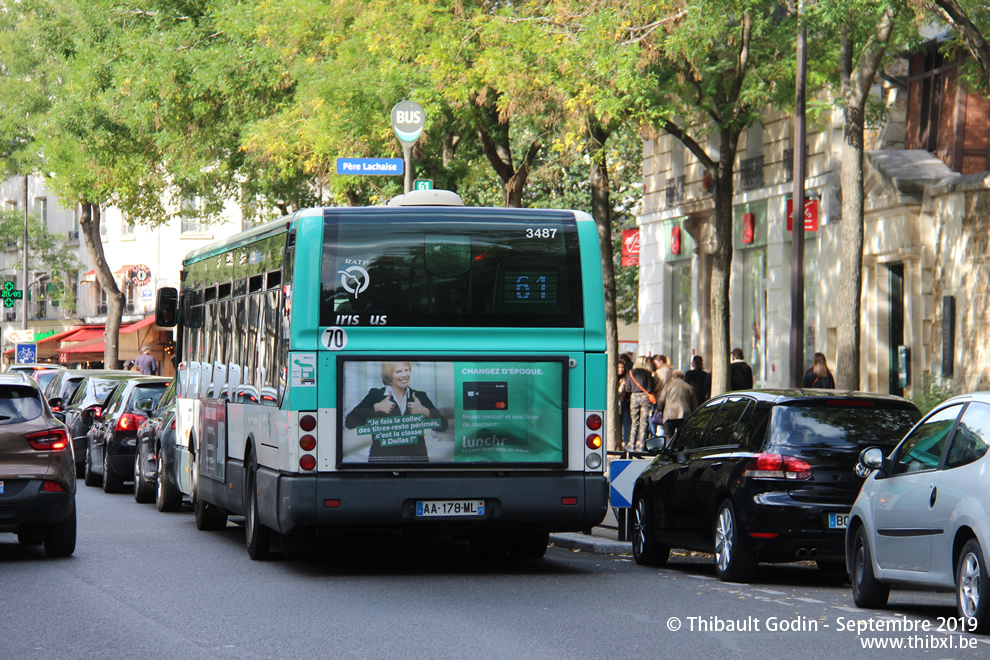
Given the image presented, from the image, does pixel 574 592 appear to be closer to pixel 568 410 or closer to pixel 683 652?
pixel 568 410

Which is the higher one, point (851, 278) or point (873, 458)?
point (851, 278)

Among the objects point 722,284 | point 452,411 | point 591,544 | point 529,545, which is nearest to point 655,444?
point 529,545

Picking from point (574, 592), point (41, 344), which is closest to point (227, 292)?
point (574, 592)

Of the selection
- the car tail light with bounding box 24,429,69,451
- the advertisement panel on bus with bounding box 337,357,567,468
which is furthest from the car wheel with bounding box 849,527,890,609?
the car tail light with bounding box 24,429,69,451

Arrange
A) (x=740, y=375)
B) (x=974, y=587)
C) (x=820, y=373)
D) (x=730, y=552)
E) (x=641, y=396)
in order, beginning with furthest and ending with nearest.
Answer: (x=641, y=396) → (x=740, y=375) → (x=820, y=373) → (x=730, y=552) → (x=974, y=587)

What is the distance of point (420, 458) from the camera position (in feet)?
40.4

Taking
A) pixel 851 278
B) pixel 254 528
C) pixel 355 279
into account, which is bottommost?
pixel 254 528

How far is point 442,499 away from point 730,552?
2244mm

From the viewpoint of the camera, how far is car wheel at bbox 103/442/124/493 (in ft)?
73.0

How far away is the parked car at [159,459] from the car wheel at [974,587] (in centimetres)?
1123

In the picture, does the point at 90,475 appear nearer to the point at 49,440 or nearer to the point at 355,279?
the point at 49,440

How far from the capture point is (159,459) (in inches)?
766

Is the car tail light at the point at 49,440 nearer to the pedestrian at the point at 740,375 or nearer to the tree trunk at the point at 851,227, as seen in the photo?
the tree trunk at the point at 851,227

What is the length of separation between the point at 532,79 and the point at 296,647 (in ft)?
47.1
